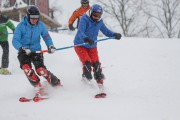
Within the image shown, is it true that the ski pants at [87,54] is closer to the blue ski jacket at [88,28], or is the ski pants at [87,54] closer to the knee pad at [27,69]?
the blue ski jacket at [88,28]

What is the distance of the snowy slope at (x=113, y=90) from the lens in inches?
211

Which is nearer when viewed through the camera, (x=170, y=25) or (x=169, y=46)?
(x=169, y=46)

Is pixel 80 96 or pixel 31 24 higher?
pixel 31 24

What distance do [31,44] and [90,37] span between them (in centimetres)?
119

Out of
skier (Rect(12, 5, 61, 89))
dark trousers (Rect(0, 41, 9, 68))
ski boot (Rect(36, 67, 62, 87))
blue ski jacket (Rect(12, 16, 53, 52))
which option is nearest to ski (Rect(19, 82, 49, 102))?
skier (Rect(12, 5, 61, 89))

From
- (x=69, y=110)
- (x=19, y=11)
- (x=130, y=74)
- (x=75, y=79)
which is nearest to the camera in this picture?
(x=69, y=110)

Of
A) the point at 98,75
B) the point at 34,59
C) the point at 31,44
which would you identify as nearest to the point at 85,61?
the point at 98,75

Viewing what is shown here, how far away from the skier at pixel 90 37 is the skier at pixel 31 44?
2.03 ft

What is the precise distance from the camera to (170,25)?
140ft

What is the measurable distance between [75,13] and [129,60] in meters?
2.18

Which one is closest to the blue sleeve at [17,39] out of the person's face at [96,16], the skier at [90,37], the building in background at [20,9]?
the skier at [90,37]

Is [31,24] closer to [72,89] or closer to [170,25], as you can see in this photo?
[72,89]

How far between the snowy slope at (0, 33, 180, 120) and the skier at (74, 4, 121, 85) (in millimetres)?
434

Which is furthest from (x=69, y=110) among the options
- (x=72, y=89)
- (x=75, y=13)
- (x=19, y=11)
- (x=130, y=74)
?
(x=19, y=11)
